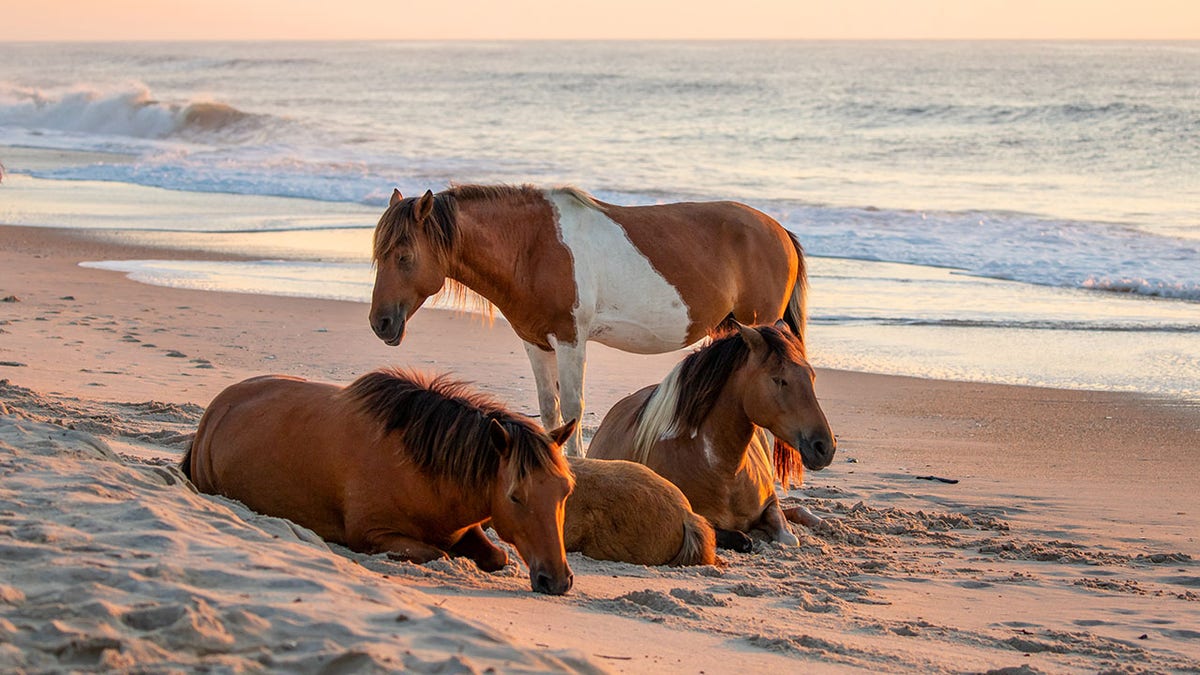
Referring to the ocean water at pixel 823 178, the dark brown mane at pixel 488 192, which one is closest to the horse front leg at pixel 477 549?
the dark brown mane at pixel 488 192

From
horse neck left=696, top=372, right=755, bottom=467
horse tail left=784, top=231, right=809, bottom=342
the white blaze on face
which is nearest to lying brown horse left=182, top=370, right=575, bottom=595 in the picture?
horse neck left=696, top=372, right=755, bottom=467

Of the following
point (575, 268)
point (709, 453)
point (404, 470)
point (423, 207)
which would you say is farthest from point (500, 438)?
point (575, 268)

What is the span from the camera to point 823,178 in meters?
24.7

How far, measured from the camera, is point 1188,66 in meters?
59.9

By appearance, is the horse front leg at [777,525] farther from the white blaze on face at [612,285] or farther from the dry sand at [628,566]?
the white blaze on face at [612,285]

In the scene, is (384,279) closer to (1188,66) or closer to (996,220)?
(996,220)

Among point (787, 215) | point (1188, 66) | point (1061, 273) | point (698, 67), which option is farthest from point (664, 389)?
point (698, 67)

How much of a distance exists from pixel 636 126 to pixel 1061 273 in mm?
23200

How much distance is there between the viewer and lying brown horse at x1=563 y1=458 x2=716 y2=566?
5297 mm

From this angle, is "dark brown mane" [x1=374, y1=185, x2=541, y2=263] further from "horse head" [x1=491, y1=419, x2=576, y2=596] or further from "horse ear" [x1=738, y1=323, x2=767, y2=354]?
"horse head" [x1=491, y1=419, x2=576, y2=596]

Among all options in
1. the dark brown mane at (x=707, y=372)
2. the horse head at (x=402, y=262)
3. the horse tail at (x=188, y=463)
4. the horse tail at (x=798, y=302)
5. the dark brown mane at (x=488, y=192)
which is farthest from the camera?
the horse tail at (x=798, y=302)

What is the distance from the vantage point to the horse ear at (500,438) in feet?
14.8

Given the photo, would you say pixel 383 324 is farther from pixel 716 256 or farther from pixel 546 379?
pixel 716 256

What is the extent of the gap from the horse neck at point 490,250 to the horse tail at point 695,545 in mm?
1884
